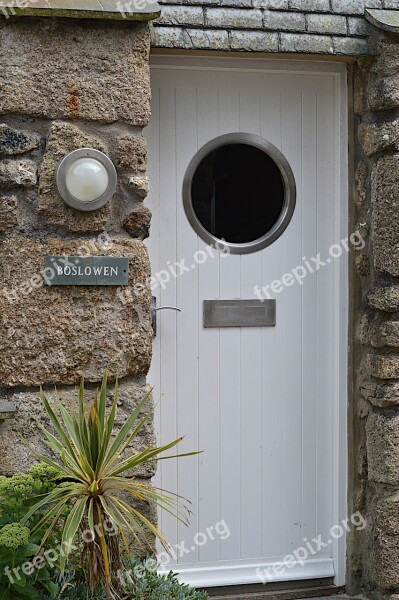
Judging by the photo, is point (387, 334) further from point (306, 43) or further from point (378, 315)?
point (306, 43)

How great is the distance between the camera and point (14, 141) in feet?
10.6

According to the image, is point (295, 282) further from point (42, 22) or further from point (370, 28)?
point (42, 22)

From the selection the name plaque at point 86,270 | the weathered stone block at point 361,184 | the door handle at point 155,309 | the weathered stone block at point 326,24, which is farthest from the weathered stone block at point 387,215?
the name plaque at point 86,270

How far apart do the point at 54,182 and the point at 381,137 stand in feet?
4.68

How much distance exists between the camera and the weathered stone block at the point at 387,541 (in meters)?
3.79

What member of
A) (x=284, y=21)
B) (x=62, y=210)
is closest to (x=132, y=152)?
(x=62, y=210)

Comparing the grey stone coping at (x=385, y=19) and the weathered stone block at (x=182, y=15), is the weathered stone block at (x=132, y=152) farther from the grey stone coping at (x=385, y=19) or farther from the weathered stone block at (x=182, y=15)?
the grey stone coping at (x=385, y=19)

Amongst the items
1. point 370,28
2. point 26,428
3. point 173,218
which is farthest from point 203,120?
point 26,428

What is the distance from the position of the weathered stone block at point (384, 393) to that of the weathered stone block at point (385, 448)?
6 centimetres

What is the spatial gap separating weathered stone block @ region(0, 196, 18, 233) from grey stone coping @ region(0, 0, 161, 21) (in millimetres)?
673

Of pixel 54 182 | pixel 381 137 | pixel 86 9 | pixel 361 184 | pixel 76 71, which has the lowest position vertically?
pixel 54 182

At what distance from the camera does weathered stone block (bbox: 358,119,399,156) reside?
12.2ft

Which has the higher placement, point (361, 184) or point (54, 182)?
point (361, 184)

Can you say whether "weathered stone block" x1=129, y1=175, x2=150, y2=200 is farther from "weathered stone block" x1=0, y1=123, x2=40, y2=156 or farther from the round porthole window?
the round porthole window
